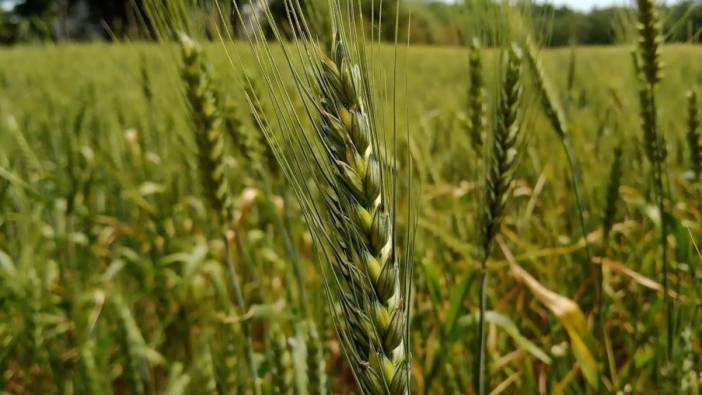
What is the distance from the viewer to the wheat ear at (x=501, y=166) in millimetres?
837

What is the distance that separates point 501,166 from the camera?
0.87m

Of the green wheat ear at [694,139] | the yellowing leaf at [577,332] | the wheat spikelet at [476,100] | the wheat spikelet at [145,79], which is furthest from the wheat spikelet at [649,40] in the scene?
the wheat spikelet at [145,79]

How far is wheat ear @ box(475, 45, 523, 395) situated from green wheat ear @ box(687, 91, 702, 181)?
37 cm

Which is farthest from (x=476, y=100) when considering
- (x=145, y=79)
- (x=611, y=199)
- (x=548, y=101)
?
(x=145, y=79)

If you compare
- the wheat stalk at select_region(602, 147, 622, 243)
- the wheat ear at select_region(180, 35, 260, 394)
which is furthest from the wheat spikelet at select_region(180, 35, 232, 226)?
the wheat stalk at select_region(602, 147, 622, 243)

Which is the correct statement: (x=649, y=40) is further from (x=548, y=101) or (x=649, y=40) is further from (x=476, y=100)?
(x=476, y=100)

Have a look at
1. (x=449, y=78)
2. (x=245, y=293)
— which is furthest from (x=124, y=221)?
(x=449, y=78)

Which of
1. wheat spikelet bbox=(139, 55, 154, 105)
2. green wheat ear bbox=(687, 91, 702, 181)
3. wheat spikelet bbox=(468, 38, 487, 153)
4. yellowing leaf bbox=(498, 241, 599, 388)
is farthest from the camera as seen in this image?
wheat spikelet bbox=(139, 55, 154, 105)

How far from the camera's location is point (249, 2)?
1.74 feet

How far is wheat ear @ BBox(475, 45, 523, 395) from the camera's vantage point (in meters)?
0.84

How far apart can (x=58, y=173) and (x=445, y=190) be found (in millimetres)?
1169

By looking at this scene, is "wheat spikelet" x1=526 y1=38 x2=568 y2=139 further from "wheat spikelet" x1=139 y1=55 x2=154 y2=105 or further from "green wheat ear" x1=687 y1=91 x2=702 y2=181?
"wheat spikelet" x1=139 y1=55 x2=154 y2=105

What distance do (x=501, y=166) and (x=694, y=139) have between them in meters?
0.46

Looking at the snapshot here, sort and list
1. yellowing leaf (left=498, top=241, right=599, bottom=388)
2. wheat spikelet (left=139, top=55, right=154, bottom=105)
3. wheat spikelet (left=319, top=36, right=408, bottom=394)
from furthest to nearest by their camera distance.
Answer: wheat spikelet (left=139, top=55, right=154, bottom=105) → yellowing leaf (left=498, top=241, right=599, bottom=388) → wheat spikelet (left=319, top=36, right=408, bottom=394)
